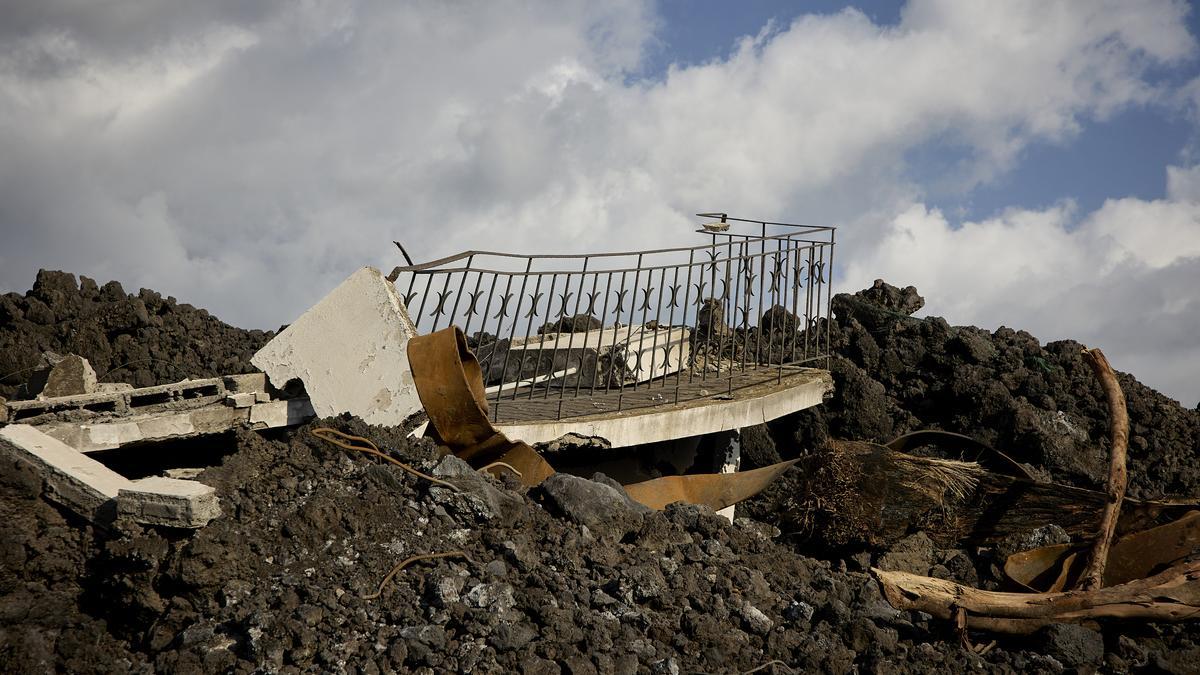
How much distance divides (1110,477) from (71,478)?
20.3ft

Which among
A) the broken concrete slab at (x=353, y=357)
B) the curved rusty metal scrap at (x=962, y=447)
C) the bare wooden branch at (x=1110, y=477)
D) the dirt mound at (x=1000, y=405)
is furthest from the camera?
the dirt mound at (x=1000, y=405)

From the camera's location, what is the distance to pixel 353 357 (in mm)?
6992

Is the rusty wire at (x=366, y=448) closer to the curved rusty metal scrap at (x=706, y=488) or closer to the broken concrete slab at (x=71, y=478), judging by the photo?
the broken concrete slab at (x=71, y=478)

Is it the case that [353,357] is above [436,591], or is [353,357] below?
above

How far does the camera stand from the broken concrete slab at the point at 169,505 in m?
5.29

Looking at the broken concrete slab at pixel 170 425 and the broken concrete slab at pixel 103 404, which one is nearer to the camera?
the broken concrete slab at pixel 170 425

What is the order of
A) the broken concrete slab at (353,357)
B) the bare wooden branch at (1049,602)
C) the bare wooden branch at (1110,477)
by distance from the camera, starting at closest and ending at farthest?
the bare wooden branch at (1049,602)
the bare wooden branch at (1110,477)
the broken concrete slab at (353,357)

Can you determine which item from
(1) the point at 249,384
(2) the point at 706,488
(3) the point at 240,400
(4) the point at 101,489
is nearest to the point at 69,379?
(1) the point at 249,384

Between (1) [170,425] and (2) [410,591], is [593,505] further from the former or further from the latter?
(1) [170,425]

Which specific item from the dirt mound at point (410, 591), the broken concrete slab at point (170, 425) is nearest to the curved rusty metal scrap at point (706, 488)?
the dirt mound at point (410, 591)

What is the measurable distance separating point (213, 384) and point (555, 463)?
2782mm

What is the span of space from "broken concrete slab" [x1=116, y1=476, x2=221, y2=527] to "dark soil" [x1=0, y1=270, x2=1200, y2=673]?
9cm

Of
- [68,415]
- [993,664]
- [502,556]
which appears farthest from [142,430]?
[993,664]

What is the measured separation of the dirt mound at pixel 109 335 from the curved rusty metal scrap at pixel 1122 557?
7.59 m
